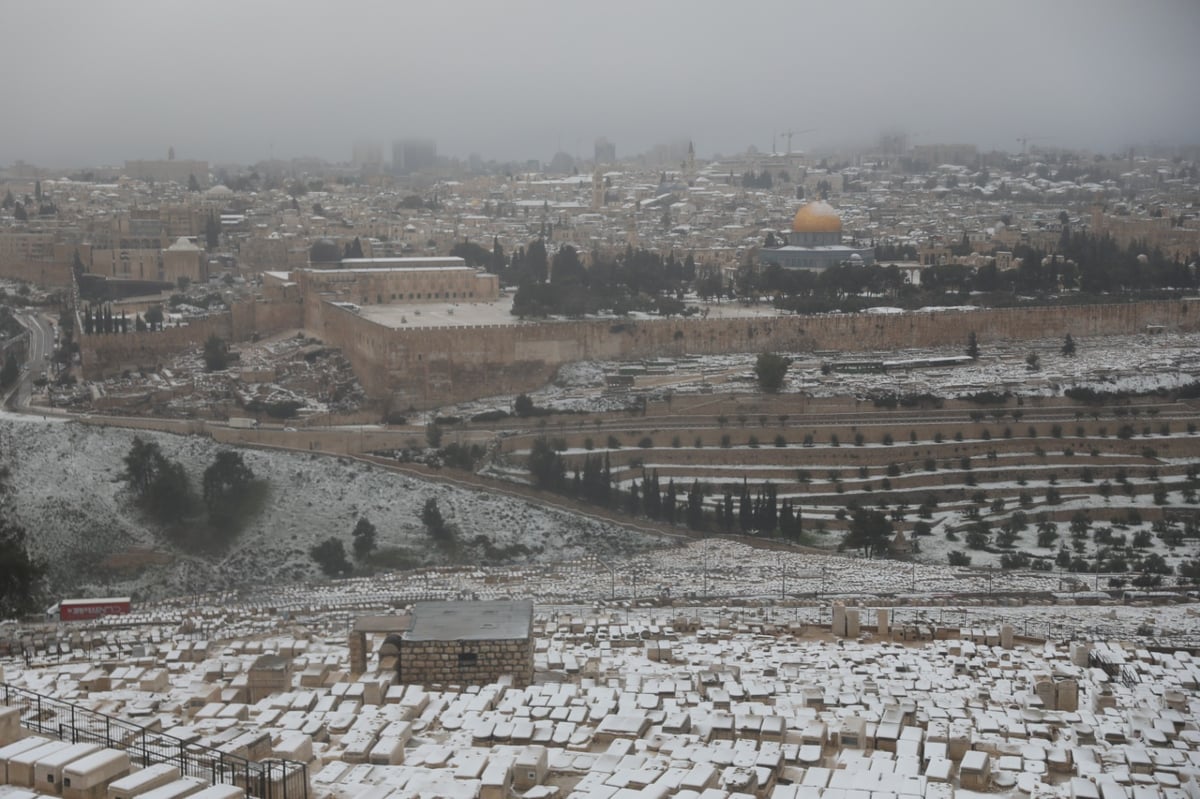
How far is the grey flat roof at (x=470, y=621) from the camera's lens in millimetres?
12039

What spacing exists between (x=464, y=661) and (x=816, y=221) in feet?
101

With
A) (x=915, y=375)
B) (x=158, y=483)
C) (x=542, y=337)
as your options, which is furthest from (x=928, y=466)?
(x=158, y=483)

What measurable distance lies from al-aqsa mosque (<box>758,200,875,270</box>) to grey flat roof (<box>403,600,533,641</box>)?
81.0ft

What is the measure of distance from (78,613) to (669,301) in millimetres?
16267

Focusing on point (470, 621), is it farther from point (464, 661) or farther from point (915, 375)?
point (915, 375)

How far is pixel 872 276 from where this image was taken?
32.7 meters

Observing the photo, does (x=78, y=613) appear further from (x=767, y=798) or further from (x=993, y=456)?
(x=993, y=456)

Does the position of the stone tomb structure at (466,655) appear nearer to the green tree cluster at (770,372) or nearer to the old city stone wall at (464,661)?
the old city stone wall at (464,661)

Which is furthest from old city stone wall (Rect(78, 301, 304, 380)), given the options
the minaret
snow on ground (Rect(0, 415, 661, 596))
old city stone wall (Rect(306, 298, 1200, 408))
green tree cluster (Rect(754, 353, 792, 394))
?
the minaret

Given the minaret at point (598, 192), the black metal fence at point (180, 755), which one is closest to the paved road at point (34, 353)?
the black metal fence at point (180, 755)

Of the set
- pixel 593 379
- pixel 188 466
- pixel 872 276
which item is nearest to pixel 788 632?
pixel 188 466

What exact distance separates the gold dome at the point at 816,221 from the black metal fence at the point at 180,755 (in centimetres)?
3344

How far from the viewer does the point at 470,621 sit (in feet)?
40.9

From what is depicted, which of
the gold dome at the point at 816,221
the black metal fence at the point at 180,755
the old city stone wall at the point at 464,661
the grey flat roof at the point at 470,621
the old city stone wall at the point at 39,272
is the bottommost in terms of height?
the old city stone wall at the point at 464,661
